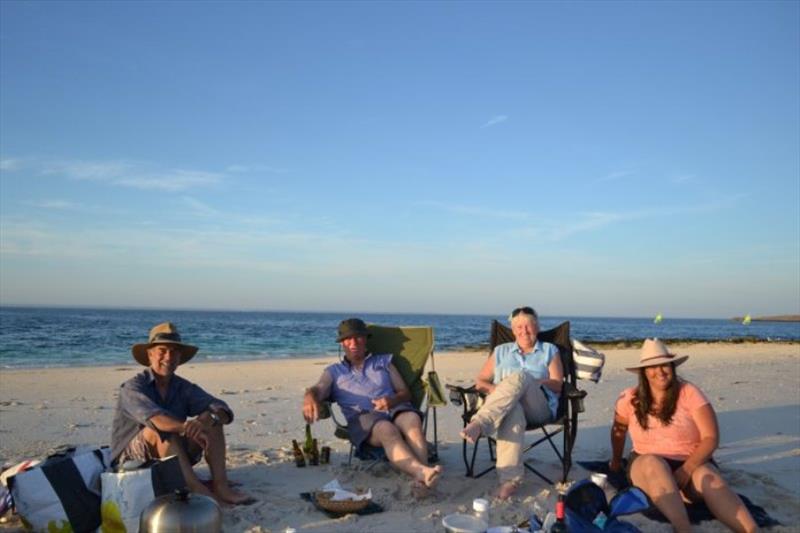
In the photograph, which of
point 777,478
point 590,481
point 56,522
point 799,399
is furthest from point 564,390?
point 799,399

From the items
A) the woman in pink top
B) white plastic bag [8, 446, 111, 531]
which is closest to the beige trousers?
the woman in pink top

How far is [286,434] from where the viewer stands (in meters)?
5.18

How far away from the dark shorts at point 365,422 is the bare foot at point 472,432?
0.46 metres

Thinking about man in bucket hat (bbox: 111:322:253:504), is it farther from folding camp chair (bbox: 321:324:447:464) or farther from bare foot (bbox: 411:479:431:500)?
folding camp chair (bbox: 321:324:447:464)

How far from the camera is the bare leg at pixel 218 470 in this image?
11.0 feet

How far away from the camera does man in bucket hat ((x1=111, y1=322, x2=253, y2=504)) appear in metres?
3.19

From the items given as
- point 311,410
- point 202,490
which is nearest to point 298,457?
point 311,410

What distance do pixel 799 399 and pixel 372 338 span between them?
5473 mm

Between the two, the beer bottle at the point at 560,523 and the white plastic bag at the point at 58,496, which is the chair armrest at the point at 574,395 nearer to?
the beer bottle at the point at 560,523

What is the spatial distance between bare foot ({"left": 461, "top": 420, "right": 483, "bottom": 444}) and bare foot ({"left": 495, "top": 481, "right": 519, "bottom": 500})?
1.10ft

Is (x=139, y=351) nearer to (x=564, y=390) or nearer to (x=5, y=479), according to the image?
(x=5, y=479)

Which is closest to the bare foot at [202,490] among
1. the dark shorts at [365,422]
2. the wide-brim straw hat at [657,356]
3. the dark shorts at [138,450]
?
the dark shorts at [138,450]

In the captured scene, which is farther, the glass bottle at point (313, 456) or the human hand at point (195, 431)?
the glass bottle at point (313, 456)

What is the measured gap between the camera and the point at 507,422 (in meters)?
3.62
